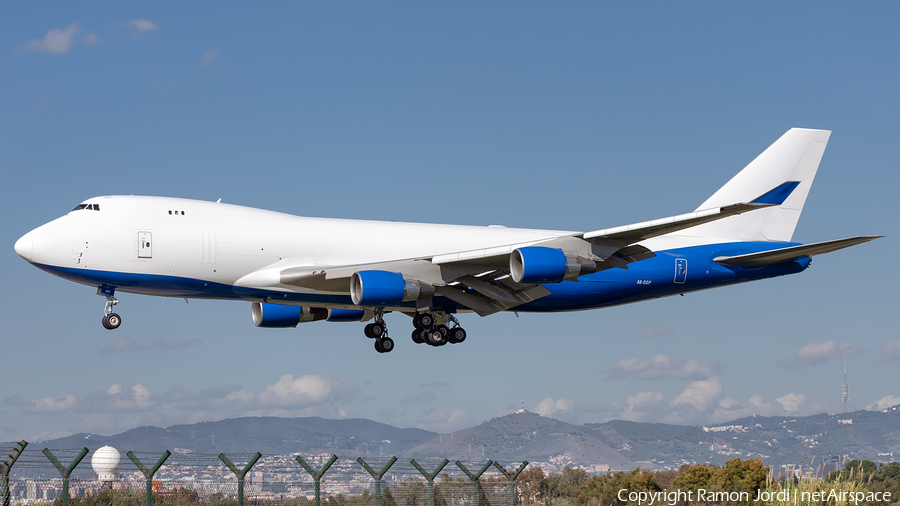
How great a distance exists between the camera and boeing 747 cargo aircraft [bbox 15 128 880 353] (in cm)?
2983

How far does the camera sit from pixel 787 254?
118ft

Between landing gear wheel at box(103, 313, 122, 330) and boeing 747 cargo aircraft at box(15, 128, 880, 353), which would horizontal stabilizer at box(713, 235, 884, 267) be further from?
landing gear wheel at box(103, 313, 122, 330)

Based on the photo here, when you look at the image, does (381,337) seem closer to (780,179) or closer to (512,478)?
(512,478)

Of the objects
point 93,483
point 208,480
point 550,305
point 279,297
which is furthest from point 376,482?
point 550,305

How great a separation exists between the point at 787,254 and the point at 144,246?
84.6 ft

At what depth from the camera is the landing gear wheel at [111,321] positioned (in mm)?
31484

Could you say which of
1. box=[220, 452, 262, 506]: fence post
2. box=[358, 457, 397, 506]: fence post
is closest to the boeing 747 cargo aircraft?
box=[358, 457, 397, 506]: fence post

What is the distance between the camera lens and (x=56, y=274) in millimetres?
29938

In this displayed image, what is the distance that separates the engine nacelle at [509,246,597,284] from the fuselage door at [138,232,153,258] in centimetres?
1280

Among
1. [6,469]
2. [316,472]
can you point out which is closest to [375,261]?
[316,472]

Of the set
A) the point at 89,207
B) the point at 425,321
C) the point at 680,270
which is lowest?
the point at 425,321

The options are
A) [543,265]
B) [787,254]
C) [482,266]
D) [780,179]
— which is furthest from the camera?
[780,179]

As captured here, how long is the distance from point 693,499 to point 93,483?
18048mm

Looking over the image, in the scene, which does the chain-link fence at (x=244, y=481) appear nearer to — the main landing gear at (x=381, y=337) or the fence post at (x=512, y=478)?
the fence post at (x=512, y=478)
